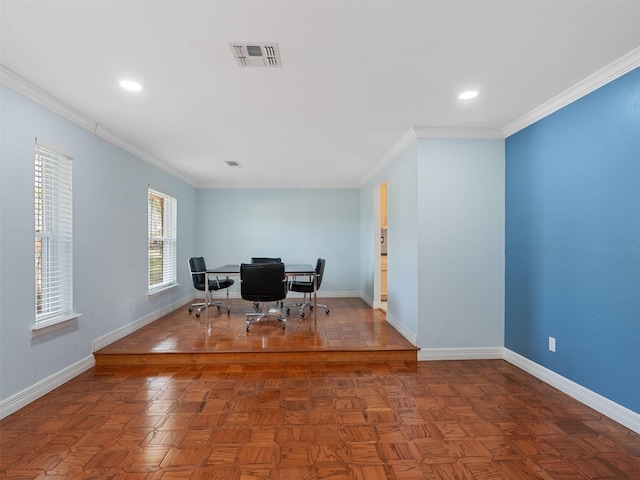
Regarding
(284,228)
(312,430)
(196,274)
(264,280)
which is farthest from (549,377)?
Answer: (284,228)

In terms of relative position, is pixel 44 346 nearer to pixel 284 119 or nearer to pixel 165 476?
pixel 165 476

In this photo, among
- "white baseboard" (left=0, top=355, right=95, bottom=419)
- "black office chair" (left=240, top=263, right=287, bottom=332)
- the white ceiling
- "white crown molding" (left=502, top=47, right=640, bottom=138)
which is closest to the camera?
the white ceiling

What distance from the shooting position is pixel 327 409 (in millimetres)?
2355

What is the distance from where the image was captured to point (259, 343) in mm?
3492

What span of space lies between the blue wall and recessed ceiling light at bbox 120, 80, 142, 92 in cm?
349

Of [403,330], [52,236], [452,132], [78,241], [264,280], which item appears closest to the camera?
[52,236]

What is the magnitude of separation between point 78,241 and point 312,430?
2773 millimetres

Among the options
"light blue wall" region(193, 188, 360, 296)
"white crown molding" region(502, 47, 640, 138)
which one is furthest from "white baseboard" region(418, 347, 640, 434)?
"light blue wall" region(193, 188, 360, 296)

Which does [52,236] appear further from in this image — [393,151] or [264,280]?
[393,151]

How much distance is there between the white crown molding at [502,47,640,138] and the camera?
6.86ft

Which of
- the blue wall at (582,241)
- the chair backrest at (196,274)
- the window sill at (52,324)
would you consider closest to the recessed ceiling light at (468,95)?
the blue wall at (582,241)

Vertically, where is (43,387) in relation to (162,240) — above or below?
below

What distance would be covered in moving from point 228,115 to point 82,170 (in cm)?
156

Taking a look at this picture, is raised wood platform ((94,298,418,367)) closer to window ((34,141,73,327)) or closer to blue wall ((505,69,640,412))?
window ((34,141,73,327))
